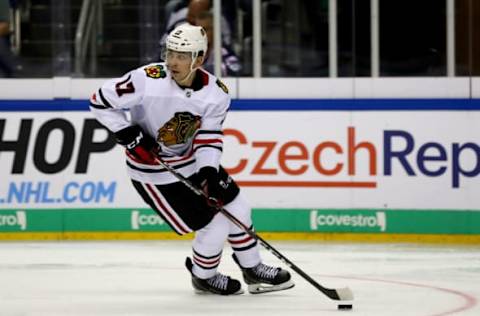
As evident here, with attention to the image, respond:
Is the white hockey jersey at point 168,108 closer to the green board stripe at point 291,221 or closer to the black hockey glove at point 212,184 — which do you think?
the black hockey glove at point 212,184

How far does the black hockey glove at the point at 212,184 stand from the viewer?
5.84 m

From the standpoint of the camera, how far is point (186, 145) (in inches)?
237

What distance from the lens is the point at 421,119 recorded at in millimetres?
8547

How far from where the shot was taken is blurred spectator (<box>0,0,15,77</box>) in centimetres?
895

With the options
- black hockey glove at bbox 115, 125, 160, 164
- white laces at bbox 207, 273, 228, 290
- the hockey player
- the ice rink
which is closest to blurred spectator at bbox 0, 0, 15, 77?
the ice rink

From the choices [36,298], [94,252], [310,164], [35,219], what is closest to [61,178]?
[35,219]

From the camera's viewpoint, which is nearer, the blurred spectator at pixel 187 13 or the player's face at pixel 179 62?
the player's face at pixel 179 62

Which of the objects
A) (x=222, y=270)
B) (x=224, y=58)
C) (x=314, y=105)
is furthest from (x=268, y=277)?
(x=224, y=58)

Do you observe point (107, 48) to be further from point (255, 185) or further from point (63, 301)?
point (63, 301)

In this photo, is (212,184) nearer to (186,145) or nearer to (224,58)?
(186,145)

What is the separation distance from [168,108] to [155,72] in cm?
17

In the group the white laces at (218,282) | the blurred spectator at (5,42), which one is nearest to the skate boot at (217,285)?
the white laces at (218,282)

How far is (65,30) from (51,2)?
19 cm

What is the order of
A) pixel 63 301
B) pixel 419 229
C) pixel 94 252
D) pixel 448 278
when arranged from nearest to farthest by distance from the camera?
pixel 63 301
pixel 448 278
pixel 94 252
pixel 419 229
